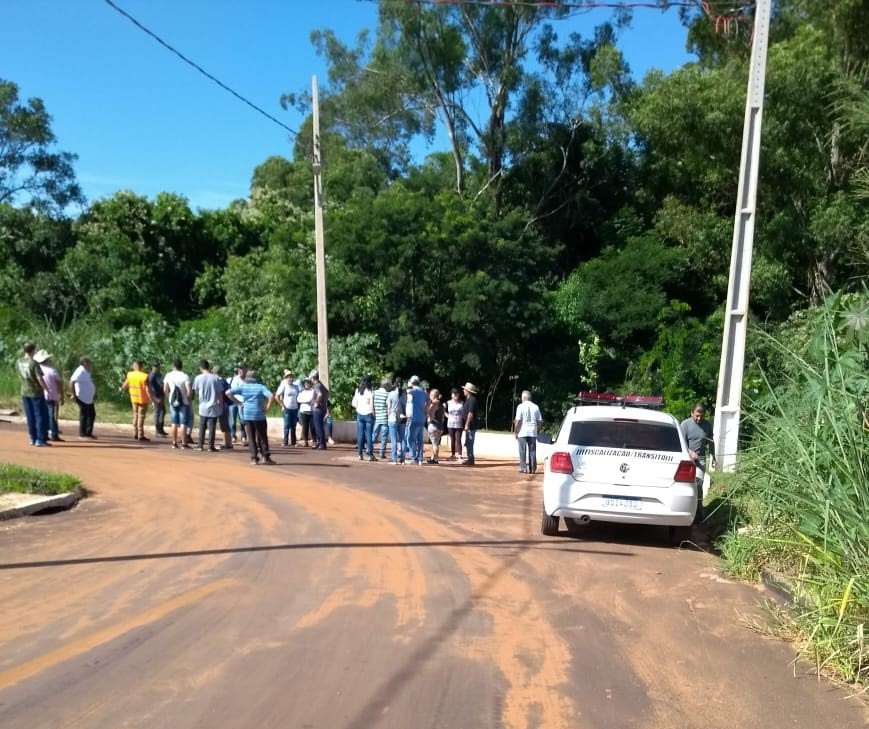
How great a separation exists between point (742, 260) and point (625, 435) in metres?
5.59

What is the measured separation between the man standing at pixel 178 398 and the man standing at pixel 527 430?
6.43 m

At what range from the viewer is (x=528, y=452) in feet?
53.6

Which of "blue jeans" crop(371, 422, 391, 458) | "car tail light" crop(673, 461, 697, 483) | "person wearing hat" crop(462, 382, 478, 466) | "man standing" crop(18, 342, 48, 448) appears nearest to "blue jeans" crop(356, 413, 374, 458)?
"blue jeans" crop(371, 422, 391, 458)

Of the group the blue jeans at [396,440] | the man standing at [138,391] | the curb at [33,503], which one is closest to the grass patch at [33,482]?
the curb at [33,503]

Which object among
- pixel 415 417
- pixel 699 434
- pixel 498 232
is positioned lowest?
pixel 699 434

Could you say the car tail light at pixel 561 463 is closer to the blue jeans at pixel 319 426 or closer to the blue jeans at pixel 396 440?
the blue jeans at pixel 396 440

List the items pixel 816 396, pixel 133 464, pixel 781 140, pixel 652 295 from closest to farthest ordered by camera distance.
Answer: pixel 816 396
pixel 133 464
pixel 781 140
pixel 652 295

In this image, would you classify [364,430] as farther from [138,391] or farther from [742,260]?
[742,260]

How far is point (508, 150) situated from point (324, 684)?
32107 mm

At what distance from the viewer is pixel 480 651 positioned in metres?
5.80

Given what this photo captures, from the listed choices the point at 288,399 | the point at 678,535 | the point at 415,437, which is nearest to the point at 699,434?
the point at 678,535

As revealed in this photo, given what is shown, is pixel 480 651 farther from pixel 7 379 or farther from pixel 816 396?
pixel 7 379

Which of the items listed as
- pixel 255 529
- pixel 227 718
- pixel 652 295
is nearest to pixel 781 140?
pixel 652 295

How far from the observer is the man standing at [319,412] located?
18.1 meters
